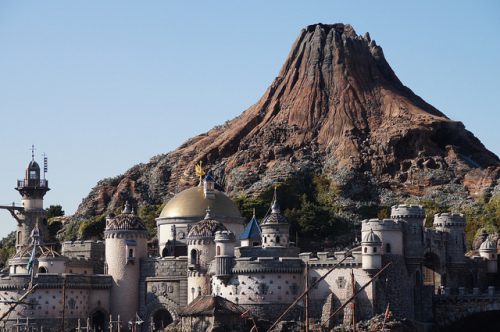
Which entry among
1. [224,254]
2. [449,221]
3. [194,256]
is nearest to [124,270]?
[194,256]

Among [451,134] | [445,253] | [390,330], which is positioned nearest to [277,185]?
[451,134]

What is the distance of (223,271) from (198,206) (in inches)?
630

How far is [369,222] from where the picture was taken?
123 m

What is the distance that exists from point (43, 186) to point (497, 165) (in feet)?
214

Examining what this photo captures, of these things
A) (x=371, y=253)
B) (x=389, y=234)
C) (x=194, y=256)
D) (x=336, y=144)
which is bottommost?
(x=371, y=253)

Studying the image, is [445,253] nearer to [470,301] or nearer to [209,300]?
[470,301]

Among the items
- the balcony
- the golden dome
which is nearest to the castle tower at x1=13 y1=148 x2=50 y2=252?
the balcony

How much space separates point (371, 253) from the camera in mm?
119438

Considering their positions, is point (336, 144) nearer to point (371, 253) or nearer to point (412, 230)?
point (412, 230)

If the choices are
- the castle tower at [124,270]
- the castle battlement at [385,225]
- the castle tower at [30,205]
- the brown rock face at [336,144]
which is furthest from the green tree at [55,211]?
the castle battlement at [385,225]

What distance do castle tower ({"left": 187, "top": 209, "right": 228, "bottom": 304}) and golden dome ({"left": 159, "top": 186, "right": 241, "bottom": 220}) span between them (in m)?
7.29

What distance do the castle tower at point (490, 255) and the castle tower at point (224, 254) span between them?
29.1 m

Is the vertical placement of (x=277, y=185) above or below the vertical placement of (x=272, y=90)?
below

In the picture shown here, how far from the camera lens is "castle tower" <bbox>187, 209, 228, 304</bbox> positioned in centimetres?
12984
